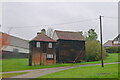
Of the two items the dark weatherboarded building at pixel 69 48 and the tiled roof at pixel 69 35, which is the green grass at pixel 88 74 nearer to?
the dark weatherboarded building at pixel 69 48

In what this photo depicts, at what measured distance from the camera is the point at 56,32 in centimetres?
5316

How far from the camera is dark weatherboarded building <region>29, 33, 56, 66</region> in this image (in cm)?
4534

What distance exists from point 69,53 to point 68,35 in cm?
535

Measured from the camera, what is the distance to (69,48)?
5044 cm

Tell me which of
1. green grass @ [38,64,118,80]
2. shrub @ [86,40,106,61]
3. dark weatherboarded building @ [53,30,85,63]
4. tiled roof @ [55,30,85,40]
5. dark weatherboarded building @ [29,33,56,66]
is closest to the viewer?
green grass @ [38,64,118,80]

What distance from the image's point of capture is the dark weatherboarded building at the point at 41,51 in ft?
149

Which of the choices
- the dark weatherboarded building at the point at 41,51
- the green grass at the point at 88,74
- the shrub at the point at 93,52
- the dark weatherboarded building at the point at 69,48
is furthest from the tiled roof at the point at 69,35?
the green grass at the point at 88,74

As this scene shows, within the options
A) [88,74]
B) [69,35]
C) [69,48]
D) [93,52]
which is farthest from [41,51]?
[88,74]

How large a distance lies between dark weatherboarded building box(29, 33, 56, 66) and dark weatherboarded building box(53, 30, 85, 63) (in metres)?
2.92

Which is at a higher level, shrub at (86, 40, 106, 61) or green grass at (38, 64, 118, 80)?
shrub at (86, 40, 106, 61)

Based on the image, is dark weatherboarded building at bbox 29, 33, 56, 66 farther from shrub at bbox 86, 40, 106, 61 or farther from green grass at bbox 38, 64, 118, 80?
green grass at bbox 38, 64, 118, 80

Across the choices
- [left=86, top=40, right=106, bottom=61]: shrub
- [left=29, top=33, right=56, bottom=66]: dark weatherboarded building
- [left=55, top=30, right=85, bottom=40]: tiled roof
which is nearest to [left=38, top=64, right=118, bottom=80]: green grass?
[left=29, top=33, right=56, bottom=66]: dark weatherboarded building

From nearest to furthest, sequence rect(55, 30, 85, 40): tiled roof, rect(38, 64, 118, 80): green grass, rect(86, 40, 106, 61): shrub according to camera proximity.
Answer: rect(38, 64, 118, 80): green grass → rect(55, 30, 85, 40): tiled roof → rect(86, 40, 106, 61): shrub

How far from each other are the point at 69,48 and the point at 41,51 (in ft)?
25.2
